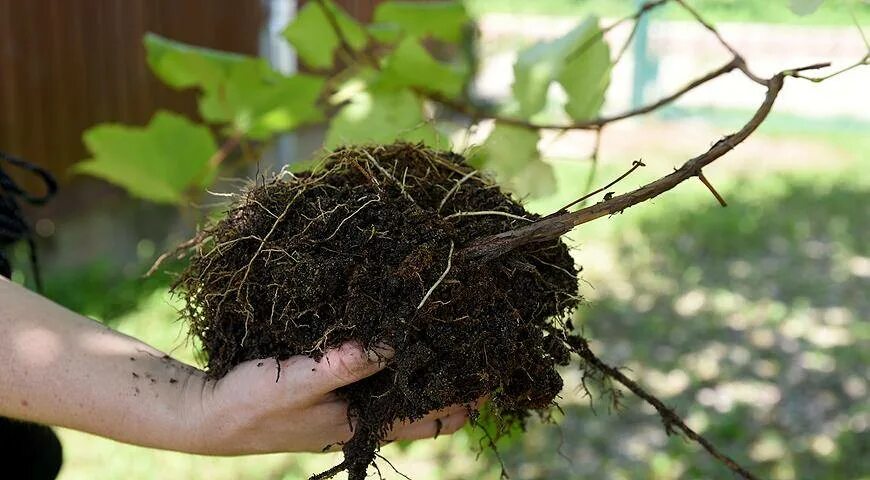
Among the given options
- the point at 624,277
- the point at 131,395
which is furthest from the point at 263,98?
the point at 624,277

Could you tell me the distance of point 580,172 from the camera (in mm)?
6996

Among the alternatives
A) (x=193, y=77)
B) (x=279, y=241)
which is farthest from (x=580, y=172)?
(x=279, y=241)

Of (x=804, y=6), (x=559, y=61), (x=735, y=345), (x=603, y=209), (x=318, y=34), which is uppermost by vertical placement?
(x=735, y=345)

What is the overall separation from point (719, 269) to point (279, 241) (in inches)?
173

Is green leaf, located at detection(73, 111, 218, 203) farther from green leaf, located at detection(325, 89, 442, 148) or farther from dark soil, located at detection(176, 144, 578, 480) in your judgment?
dark soil, located at detection(176, 144, 578, 480)

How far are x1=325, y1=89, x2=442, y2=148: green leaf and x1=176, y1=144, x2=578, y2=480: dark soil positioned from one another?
0.29 metres

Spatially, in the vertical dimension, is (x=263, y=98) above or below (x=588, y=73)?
above

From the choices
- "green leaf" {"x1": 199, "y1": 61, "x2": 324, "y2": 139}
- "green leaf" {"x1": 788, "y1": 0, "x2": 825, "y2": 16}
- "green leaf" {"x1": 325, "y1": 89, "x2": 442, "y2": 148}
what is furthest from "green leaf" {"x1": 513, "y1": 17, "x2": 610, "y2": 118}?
"green leaf" {"x1": 199, "y1": 61, "x2": 324, "y2": 139}

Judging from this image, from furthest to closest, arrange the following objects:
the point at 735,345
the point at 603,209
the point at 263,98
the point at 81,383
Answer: the point at 735,345
the point at 263,98
the point at 81,383
the point at 603,209

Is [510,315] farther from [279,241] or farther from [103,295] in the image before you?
[103,295]

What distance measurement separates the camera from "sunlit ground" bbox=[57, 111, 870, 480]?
301 cm

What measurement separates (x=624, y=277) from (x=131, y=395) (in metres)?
4.17

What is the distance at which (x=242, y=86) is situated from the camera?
1497mm

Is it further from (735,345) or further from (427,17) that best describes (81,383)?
(735,345)
